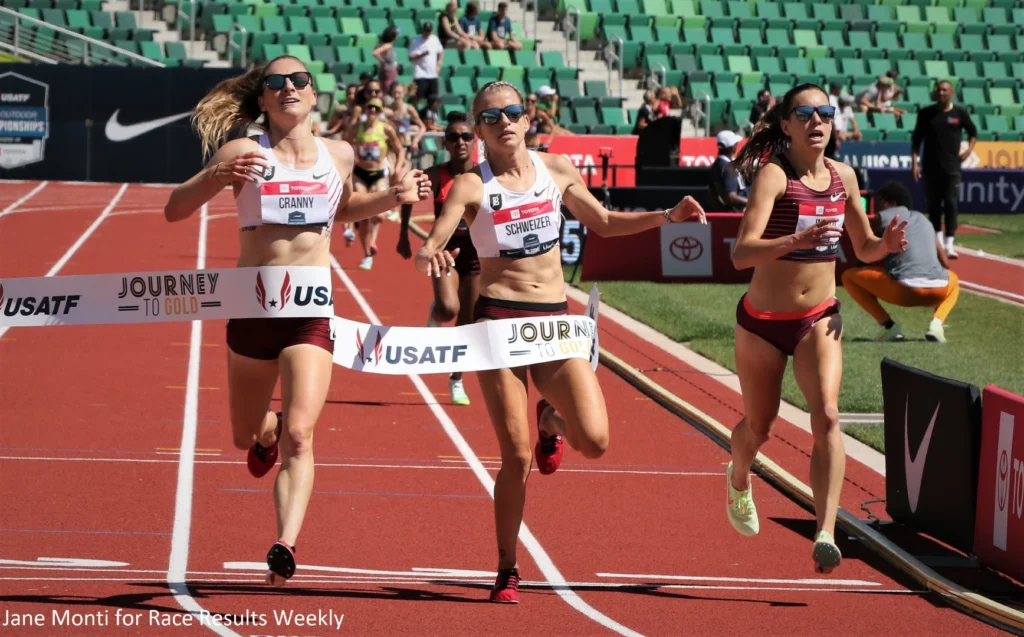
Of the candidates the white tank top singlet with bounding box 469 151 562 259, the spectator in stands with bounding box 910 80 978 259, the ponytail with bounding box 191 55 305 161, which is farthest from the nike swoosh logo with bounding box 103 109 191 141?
the white tank top singlet with bounding box 469 151 562 259

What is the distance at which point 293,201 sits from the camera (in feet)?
22.1

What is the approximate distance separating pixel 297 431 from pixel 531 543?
2070 millimetres

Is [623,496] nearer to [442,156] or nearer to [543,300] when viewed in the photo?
[543,300]

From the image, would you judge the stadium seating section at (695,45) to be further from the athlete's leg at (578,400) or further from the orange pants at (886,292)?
the athlete's leg at (578,400)

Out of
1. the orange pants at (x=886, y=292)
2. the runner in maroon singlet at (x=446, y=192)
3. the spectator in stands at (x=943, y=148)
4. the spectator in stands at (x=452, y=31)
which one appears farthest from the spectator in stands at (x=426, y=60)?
the runner in maroon singlet at (x=446, y=192)

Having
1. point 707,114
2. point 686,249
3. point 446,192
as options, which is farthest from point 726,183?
point 707,114

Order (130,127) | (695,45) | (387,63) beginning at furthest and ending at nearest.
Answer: (695,45) → (130,127) → (387,63)

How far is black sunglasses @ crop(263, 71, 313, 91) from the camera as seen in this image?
680 centimetres

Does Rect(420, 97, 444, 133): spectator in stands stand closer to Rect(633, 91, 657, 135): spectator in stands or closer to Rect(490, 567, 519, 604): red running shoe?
Rect(633, 91, 657, 135): spectator in stands

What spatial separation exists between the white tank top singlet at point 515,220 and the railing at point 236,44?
25333 millimetres

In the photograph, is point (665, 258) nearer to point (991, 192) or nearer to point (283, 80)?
point (991, 192)

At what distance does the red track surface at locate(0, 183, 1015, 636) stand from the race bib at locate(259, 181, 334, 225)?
1.65m

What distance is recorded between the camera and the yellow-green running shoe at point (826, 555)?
6.95m

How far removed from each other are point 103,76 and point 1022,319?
816 inches
